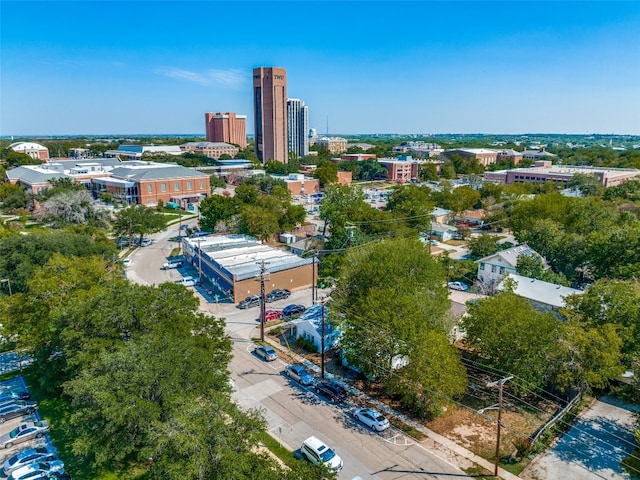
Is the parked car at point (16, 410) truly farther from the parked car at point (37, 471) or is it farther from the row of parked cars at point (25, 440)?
the parked car at point (37, 471)

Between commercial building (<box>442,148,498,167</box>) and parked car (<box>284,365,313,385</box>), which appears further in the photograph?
commercial building (<box>442,148,498,167</box>)

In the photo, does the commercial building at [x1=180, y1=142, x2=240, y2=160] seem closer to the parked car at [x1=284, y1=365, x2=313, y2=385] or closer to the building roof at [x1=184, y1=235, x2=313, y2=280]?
the building roof at [x1=184, y1=235, x2=313, y2=280]

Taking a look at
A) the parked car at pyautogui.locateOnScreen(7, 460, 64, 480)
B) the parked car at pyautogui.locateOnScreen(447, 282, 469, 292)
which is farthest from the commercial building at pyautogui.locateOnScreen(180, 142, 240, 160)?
the parked car at pyautogui.locateOnScreen(7, 460, 64, 480)

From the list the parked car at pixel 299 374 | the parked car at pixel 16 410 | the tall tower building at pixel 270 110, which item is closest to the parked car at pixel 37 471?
the parked car at pixel 16 410

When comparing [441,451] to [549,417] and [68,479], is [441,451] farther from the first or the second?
[68,479]

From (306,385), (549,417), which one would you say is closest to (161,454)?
(306,385)
